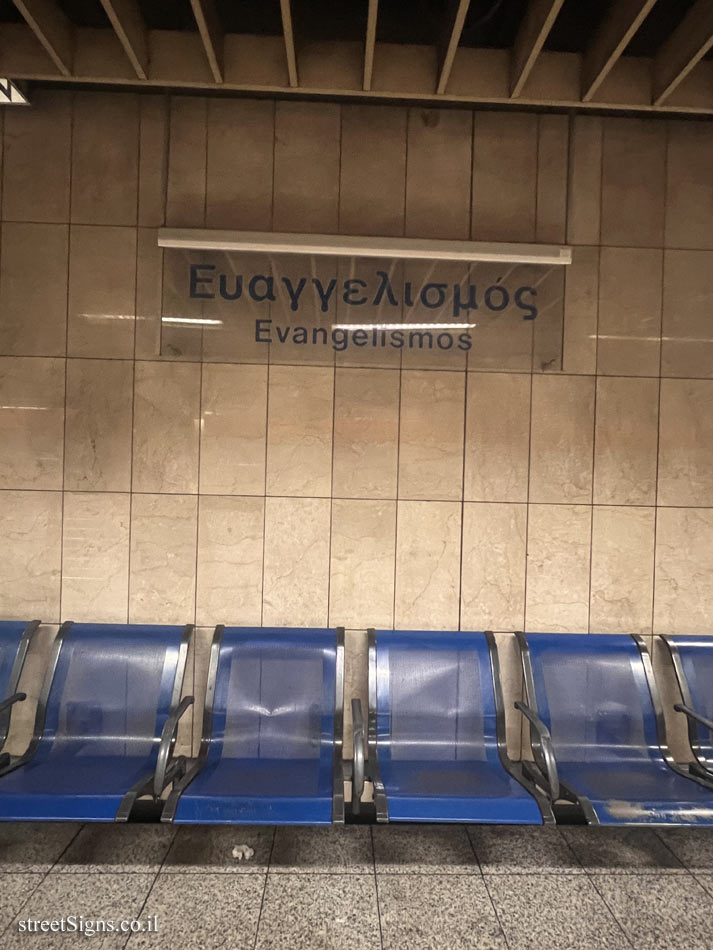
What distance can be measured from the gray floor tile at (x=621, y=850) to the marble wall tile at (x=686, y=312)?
7.57 ft

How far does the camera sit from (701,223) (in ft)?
11.2

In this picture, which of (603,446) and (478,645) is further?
(603,446)

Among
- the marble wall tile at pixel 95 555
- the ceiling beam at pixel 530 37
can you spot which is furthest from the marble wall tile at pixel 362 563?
the ceiling beam at pixel 530 37

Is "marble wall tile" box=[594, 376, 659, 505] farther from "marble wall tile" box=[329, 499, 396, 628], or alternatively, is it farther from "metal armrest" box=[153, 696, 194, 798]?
"metal armrest" box=[153, 696, 194, 798]

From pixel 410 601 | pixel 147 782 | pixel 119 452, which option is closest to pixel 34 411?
pixel 119 452

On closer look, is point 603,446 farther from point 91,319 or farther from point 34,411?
point 34,411

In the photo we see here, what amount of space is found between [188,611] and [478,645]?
1.52 metres

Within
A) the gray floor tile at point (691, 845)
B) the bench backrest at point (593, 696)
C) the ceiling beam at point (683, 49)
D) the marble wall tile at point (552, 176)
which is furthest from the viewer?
the marble wall tile at point (552, 176)

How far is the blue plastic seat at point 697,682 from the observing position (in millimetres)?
3096

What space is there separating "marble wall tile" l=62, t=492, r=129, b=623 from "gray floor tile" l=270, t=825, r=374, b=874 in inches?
54.7

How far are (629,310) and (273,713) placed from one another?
2785 millimetres

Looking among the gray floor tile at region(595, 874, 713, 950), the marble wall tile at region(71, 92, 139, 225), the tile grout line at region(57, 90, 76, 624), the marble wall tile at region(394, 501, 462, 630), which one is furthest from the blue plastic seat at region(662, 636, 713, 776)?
the marble wall tile at region(71, 92, 139, 225)

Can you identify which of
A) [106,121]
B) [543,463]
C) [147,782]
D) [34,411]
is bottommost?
[147,782]

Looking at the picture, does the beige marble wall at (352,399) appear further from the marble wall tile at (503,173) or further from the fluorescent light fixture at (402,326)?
the fluorescent light fixture at (402,326)
